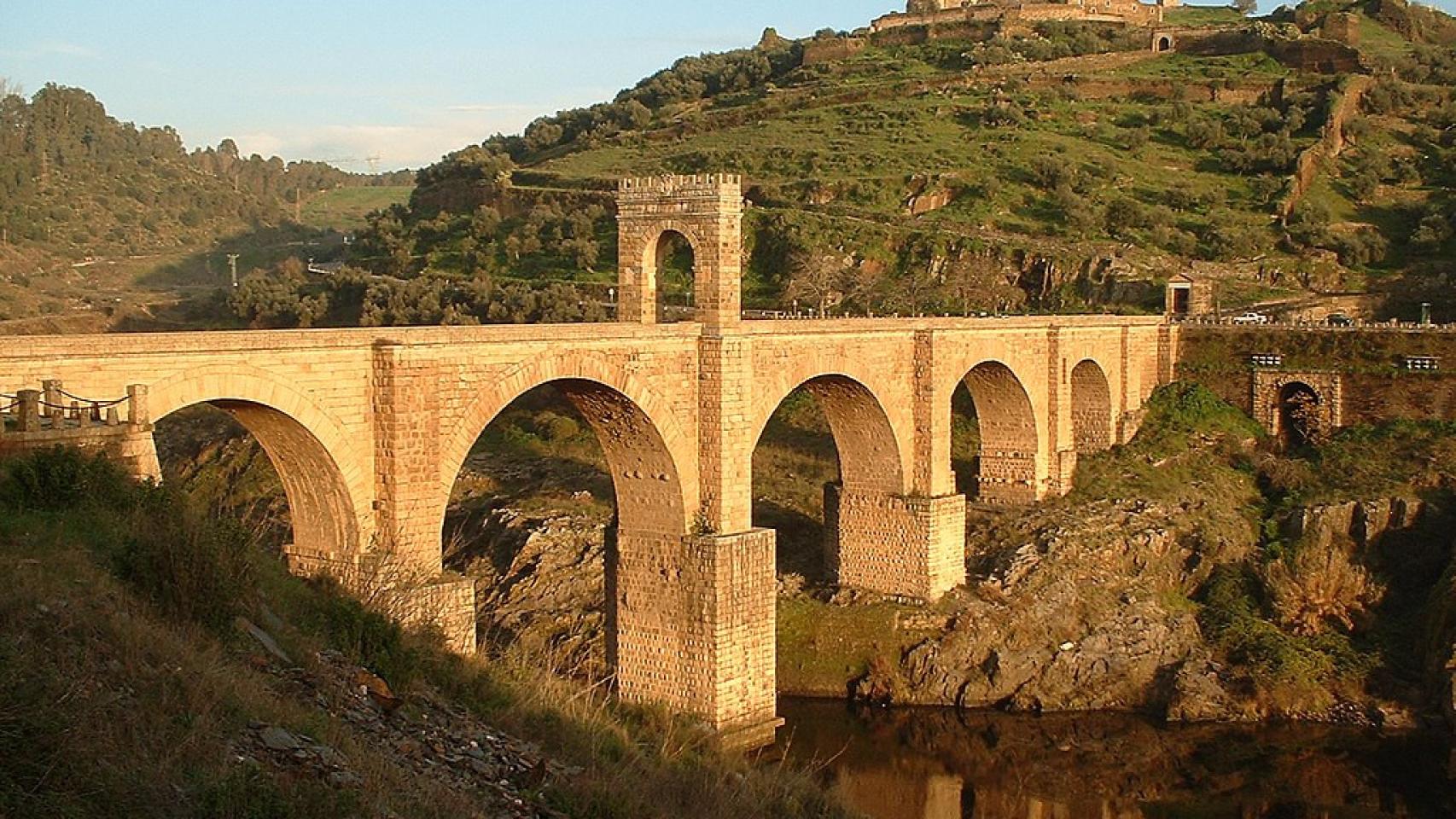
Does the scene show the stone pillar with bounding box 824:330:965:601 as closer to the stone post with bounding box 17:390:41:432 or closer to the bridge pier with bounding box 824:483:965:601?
the bridge pier with bounding box 824:483:965:601

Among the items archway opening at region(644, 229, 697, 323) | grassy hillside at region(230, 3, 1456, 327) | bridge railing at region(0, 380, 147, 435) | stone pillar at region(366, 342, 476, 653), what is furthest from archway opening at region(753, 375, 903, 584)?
bridge railing at region(0, 380, 147, 435)

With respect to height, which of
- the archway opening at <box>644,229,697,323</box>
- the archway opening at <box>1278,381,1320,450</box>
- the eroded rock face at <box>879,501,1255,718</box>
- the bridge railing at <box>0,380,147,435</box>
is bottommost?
the eroded rock face at <box>879,501,1255,718</box>

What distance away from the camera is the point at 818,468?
35750 millimetres

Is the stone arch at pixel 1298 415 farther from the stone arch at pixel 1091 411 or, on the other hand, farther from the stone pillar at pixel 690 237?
the stone pillar at pixel 690 237

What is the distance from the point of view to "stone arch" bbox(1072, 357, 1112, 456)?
37.6 meters

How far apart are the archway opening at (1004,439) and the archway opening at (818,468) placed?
372cm

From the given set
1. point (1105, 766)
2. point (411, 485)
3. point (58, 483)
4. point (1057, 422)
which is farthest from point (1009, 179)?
point (58, 483)

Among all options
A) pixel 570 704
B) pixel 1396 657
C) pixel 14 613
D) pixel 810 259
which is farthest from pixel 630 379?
pixel 810 259

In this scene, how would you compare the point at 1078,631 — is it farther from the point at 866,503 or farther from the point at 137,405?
the point at 137,405

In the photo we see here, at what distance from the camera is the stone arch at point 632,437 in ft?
70.0

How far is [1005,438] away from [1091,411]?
4815 mm

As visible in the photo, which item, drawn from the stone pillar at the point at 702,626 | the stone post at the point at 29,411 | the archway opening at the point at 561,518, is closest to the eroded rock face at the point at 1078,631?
the stone pillar at the point at 702,626

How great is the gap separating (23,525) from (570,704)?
612 cm

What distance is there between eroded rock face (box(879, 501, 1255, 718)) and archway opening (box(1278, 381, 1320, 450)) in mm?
8154
